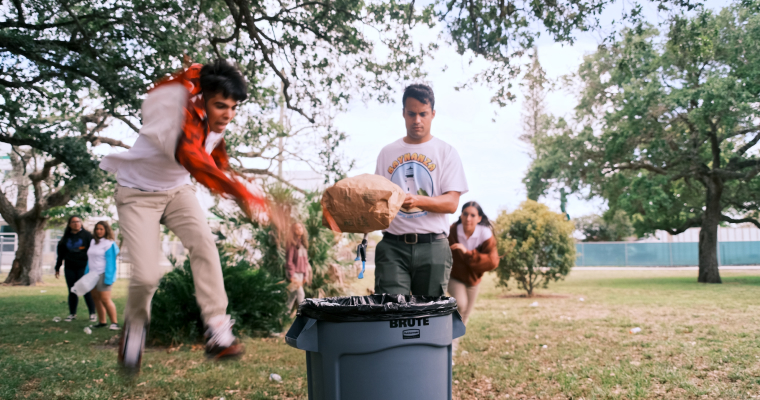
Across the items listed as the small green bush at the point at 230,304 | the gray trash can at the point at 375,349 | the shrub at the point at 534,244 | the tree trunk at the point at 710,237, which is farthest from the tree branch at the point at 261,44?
the tree trunk at the point at 710,237

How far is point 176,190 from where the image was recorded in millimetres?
2955

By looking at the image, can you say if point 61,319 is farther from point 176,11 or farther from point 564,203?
point 564,203

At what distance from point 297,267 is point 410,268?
201 inches

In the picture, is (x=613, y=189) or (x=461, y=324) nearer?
(x=461, y=324)

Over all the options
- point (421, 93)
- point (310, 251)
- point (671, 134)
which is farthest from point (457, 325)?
point (671, 134)

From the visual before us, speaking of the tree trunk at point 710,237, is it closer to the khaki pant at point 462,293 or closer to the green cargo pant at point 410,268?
the khaki pant at point 462,293

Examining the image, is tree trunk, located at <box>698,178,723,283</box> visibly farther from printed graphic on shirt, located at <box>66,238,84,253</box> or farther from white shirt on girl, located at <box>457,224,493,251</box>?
printed graphic on shirt, located at <box>66,238,84,253</box>

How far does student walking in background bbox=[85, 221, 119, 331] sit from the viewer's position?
26.0ft

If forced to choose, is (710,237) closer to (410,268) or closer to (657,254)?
(657,254)

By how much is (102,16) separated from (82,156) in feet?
6.72

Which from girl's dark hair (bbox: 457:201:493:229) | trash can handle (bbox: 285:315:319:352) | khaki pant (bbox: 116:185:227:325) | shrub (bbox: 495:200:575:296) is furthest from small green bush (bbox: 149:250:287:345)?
shrub (bbox: 495:200:575:296)

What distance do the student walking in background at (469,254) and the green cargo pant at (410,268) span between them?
220 centimetres

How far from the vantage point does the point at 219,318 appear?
284 cm

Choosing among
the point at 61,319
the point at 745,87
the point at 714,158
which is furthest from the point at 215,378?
the point at 714,158
